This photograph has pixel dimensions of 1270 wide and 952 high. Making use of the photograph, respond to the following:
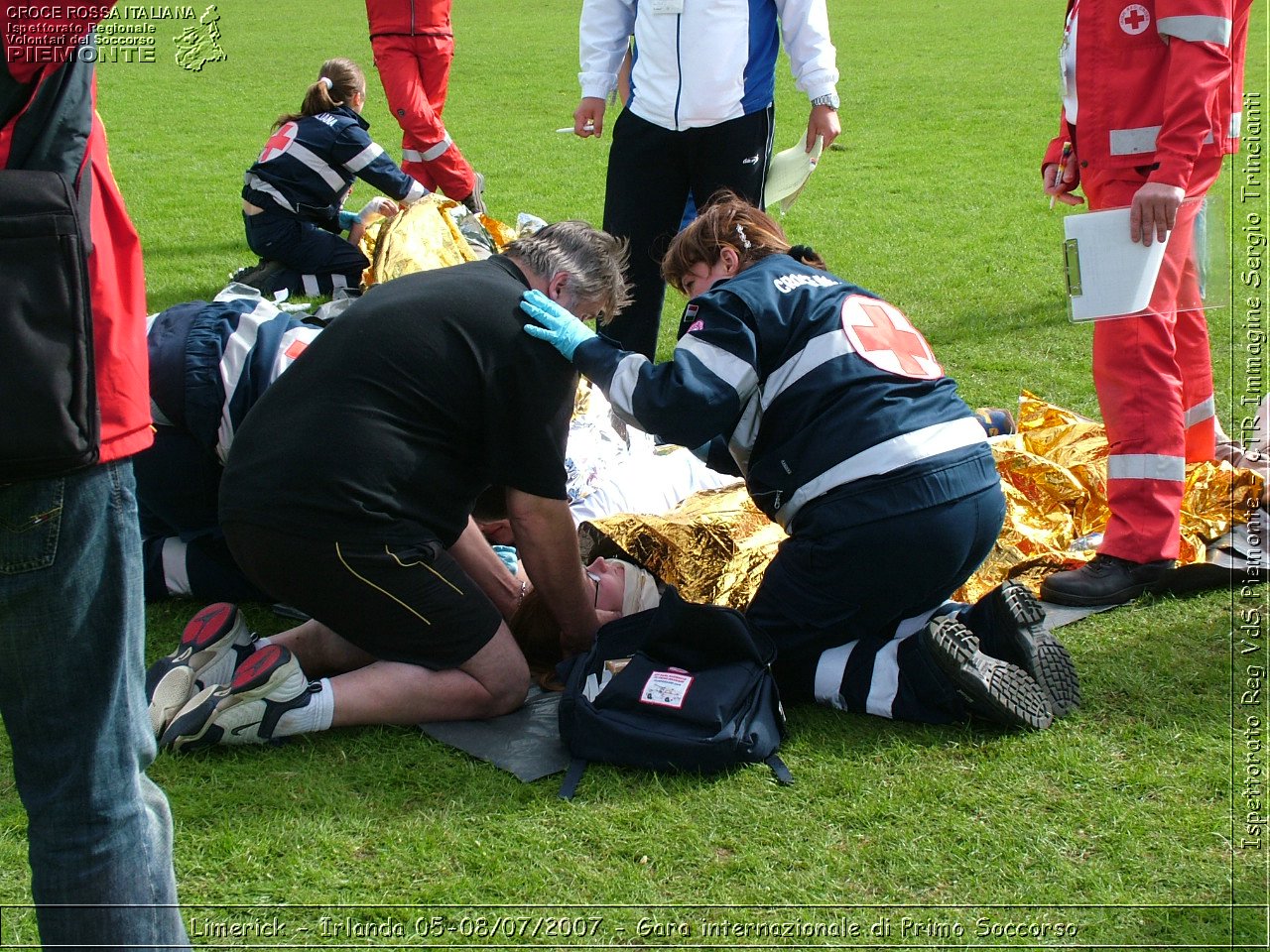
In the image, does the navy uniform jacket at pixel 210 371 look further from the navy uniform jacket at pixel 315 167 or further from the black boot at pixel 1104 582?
the navy uniform jacket at pixel 315 167

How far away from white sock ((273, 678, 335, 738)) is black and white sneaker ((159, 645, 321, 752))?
0.01 meters

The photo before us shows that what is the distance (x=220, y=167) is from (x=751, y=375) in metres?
9.80

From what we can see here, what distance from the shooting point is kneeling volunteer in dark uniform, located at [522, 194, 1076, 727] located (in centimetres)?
303

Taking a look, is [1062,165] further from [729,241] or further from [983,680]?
[983,680]

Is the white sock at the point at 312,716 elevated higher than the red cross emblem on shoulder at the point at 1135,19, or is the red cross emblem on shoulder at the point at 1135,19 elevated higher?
the red cross emblem on shoulder at the point at 1135,19

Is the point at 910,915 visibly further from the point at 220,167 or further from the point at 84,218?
the point at 220,167

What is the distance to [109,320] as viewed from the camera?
1.66m

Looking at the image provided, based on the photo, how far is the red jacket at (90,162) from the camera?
1510 mm

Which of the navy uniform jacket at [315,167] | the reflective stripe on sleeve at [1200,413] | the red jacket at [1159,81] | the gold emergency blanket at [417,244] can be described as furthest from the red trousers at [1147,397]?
the navy uniform jacket at [315,167]

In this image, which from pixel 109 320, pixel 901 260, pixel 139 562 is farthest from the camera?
pixel 901 260

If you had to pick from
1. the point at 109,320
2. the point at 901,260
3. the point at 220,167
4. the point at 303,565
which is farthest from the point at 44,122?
the point at 220,167

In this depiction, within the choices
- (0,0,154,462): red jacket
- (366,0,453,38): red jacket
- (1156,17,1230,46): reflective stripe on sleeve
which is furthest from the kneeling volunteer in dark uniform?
(366,0,453,38): red jacket

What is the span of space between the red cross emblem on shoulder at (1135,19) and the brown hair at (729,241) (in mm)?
1137

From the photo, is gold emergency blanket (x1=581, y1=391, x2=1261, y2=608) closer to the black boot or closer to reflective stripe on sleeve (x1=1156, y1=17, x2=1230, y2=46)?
the black boot
